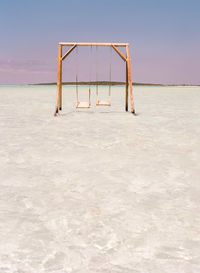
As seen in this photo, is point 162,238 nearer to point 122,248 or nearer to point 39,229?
point 122,248

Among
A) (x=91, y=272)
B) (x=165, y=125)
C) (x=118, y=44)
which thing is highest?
(x=118, y=44)

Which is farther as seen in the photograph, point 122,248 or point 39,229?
point 39,229

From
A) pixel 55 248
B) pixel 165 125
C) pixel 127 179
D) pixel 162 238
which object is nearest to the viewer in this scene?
pixel 55 248

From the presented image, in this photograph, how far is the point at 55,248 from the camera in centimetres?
188

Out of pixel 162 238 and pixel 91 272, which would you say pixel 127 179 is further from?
pixel 91 272

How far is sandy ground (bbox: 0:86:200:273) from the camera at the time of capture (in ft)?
5.82

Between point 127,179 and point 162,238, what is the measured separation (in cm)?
A: 127

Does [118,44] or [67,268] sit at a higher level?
[118,44]

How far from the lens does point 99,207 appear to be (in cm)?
251

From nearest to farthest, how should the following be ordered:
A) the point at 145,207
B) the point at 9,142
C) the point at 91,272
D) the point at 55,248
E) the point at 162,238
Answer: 1. the point at 91,272
2. the point at 55,248
3. the point at 162,238
4. the point at 145,207
5. the point at 9,142

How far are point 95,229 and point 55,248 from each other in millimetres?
337

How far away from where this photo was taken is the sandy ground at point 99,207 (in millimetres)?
1773

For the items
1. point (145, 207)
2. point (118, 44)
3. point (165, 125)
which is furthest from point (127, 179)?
point (118, 44)

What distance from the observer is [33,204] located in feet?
8.46
